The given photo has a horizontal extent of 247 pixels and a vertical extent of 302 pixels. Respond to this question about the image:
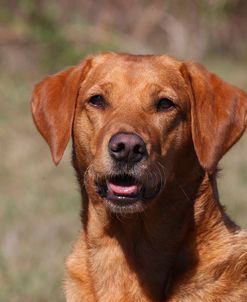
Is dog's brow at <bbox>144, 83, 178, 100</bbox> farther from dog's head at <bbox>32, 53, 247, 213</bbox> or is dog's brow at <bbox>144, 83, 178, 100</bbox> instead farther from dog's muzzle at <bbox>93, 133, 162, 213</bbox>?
dog's muzzle at <bbox>93, 133, 162, 213</bbox>

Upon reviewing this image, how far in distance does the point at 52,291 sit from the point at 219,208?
2808 millimetres

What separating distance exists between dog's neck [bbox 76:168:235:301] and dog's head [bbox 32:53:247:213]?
15 centimetres

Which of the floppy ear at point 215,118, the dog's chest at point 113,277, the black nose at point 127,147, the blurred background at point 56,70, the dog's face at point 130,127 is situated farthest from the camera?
the blurred background at point 56,70

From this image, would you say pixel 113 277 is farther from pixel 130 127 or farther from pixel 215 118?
Answer: pixel 215 118

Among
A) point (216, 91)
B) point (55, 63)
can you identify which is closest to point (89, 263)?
point (216, 91)

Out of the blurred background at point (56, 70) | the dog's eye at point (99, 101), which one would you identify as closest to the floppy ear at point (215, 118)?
the dog's eye at point (99, 101)

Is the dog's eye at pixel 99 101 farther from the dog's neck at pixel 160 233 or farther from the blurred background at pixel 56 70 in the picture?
the blurred background at pixel 56 70

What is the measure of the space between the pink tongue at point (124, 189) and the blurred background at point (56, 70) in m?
1.51

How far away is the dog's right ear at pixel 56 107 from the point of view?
6.84 metres

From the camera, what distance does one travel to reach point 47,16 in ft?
65.7

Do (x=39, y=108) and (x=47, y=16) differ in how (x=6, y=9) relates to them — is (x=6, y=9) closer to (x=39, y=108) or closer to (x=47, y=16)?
(x=47, y=16)

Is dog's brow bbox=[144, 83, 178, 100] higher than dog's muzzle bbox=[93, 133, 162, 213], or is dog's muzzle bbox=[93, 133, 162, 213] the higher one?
dog's brow bbox=[144, 83, 178, 100]

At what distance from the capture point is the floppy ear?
6.61 m

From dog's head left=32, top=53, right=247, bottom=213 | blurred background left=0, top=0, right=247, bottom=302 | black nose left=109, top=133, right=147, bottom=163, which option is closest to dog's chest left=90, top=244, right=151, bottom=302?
dog's head left=32, top=53, right=247, bottom=213
